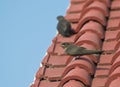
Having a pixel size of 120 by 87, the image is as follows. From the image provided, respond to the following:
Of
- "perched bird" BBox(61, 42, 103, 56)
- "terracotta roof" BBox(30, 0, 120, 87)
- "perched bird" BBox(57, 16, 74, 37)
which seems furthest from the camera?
"perched bird" BBox(57, 16, 74, 37)

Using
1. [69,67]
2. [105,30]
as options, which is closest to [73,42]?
[105,30]

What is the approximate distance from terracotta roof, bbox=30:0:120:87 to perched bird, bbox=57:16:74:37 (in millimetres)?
49

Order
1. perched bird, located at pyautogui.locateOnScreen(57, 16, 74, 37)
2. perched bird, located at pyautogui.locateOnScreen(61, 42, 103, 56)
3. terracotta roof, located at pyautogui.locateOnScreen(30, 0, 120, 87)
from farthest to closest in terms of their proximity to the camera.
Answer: perched bird, located at pyautogui.locateOnScreen(57, 16, 74, 37)
perched bird, located at pyautogui.locateOnScreen(61, 42, 103, 56)
terracotta roof, located at pyautogui.locateOnScreen(30, 0, 120, 87)

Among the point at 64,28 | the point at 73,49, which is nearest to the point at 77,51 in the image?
the point at 73,49

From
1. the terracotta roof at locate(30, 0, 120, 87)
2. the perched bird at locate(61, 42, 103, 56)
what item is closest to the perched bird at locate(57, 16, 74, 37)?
the terracotta roof at locate(30, 0, 120, 87)

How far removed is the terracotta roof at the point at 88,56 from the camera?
3818 mm

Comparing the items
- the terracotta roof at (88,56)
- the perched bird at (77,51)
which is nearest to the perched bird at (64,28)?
the terracotta roof at (88,56)

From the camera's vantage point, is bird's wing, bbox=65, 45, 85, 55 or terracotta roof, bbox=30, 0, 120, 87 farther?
bird's wing, bbox=65, 45, 85, 55

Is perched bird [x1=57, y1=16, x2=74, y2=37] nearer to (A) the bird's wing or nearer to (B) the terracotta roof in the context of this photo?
(B) the terracotta roof

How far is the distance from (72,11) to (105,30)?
612 mm

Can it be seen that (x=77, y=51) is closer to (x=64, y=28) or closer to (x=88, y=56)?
(x=88, y=56)

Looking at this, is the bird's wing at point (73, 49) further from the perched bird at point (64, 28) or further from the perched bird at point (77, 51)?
the perched bird at point (64, 28)

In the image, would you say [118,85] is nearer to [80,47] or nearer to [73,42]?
[80,47]

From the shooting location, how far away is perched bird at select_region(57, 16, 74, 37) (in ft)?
15.3
